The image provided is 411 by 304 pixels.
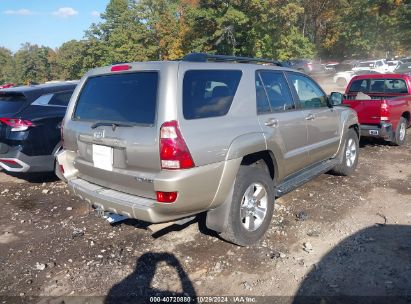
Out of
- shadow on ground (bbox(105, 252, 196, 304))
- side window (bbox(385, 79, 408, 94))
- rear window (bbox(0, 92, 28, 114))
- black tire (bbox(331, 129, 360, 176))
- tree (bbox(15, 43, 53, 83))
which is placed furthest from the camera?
tree (bbox(15, 43, 53, 83))

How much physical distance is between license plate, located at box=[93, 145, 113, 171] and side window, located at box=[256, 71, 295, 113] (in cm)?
165

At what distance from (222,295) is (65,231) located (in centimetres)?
235

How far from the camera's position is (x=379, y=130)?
7688 millimetres

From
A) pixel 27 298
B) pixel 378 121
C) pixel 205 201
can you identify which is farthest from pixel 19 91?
pixel 378 121

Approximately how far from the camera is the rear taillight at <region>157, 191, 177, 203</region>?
10.1 feet

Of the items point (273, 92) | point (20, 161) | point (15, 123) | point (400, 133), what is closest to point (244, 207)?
point (273, 92)

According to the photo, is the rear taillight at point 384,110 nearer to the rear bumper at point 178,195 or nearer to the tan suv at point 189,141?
the tan suv at point 189,141

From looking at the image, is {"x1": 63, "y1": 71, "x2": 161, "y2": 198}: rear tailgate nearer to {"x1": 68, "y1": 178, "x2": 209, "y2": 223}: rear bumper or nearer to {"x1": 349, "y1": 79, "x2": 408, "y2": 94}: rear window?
{"x1": 68, "y1": 178, "x2": 209, "y2": 223}: rear bumper

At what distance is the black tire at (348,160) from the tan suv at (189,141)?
1710 mm

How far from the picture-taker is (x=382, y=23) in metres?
47.6

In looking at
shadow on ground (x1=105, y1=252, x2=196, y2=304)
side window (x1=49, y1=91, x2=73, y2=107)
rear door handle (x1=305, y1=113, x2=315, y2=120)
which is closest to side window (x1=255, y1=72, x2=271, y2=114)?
rear door handle (x1=305, y1=113, x2=315, y2=120)

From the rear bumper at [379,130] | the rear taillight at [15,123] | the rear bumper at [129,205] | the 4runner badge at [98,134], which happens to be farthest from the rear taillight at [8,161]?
the rear bumper at [379,130]

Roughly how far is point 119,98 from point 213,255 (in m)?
1.87

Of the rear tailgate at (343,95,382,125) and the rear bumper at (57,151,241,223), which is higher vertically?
the rear tailgate at (343,95,382,125)
